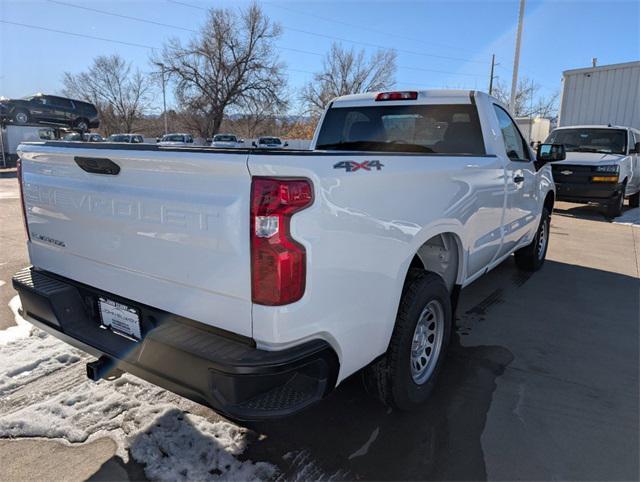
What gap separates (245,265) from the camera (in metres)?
1.78

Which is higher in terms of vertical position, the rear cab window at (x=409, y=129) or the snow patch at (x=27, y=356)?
the rear cab window at (x=409, y=129)

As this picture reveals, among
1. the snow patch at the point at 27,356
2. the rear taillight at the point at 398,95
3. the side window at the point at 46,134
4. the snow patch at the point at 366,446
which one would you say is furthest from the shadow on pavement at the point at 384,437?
the side window at the point at 46,134

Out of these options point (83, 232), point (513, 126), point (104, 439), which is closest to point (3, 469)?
point (104, 439)

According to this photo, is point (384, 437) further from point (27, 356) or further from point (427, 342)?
point (27, 356)

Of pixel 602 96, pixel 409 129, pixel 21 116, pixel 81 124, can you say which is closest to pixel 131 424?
pixel 409 129

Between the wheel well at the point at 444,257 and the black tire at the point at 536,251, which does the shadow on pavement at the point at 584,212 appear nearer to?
the black tire at the point at 536,251

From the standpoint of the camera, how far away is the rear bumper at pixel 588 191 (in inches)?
409

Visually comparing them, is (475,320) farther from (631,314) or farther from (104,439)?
(104,439)

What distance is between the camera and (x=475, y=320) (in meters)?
4.36

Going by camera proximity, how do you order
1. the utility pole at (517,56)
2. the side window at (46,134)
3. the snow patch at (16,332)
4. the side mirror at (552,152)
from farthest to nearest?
the side window at (46,134) → the utility pole at (517,56) → the side mirror at (552,152) → the snow patch at (16,332)

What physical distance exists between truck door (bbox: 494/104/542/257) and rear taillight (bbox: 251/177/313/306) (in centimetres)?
272

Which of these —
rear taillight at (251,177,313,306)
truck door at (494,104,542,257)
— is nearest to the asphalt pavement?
truck door at (494,104,542,257)

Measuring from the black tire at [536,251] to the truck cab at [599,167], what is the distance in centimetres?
541

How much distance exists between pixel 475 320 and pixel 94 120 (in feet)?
98.3
